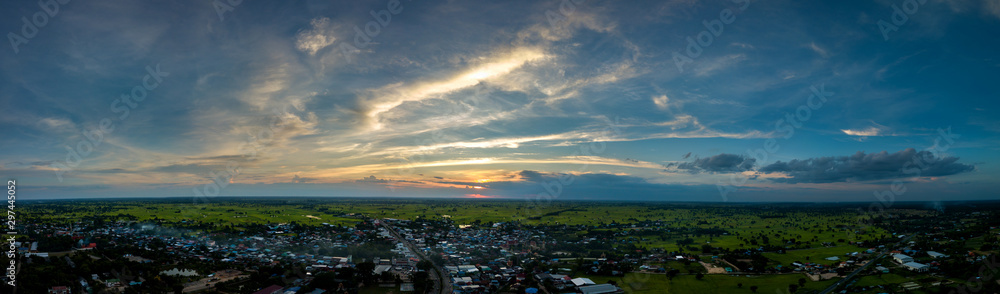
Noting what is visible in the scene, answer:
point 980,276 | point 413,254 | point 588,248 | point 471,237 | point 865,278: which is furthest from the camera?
point 471,237

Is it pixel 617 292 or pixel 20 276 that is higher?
pixel 20 276

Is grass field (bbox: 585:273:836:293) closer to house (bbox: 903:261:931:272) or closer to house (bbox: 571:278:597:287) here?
house (bbox: 571:278:597:287)

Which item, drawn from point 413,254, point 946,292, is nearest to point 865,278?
point 946,292

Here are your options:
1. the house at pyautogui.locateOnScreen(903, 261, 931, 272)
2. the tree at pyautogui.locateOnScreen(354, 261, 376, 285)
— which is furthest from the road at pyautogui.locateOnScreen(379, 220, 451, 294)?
the house at pyautogui.locateOnScreen(903, 261, 931, 272)

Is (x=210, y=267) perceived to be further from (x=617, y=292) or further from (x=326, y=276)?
(x=617, y=292)

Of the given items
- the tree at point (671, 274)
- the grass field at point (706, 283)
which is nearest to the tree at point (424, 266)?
the grass field at point (706, 283)

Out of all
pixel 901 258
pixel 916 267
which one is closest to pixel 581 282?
pixel 916 267
